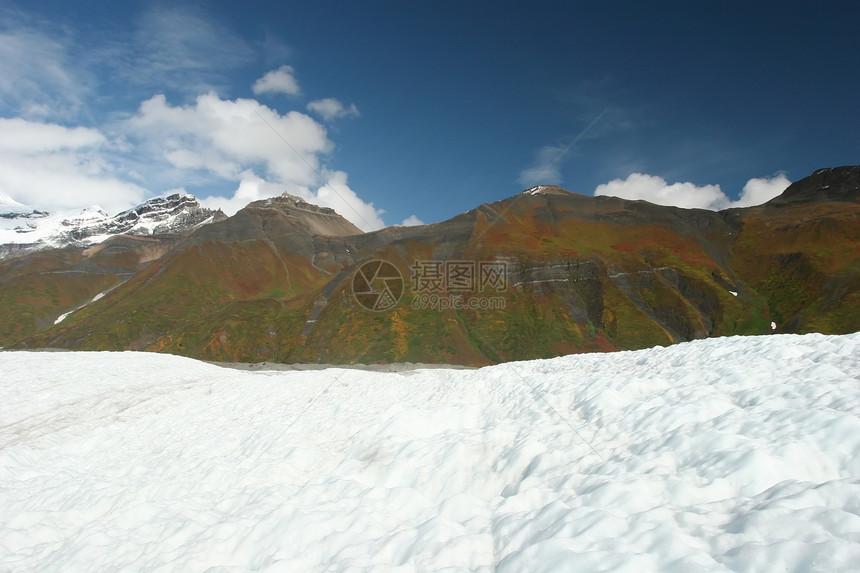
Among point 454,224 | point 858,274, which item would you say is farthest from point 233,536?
point 454,224

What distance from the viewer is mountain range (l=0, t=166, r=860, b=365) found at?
101 m

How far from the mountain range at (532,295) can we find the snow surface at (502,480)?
80126mm

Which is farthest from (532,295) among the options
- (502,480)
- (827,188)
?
(827,188)

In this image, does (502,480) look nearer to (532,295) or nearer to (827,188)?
(532,295)

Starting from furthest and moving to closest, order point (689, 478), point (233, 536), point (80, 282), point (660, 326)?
point (80, 282) < point (660, 326) < point (233, 536) < point (689, 478)

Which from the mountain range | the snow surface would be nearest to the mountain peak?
the mountain range

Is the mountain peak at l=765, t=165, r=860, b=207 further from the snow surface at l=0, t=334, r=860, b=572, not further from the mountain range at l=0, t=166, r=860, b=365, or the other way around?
the snow surface at l=0, t=334, r=860, b=572

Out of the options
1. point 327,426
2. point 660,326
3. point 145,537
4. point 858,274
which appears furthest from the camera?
point 660,326

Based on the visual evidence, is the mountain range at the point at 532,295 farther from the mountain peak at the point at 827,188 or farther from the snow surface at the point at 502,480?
the snow surface at the point at 502,480

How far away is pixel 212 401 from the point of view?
26.6 metres

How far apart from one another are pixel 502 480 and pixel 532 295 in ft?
358

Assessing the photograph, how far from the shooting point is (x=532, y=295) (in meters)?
116

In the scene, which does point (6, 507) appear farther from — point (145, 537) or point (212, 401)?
point (212, 401)

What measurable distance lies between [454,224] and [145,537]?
158685 millimetres
